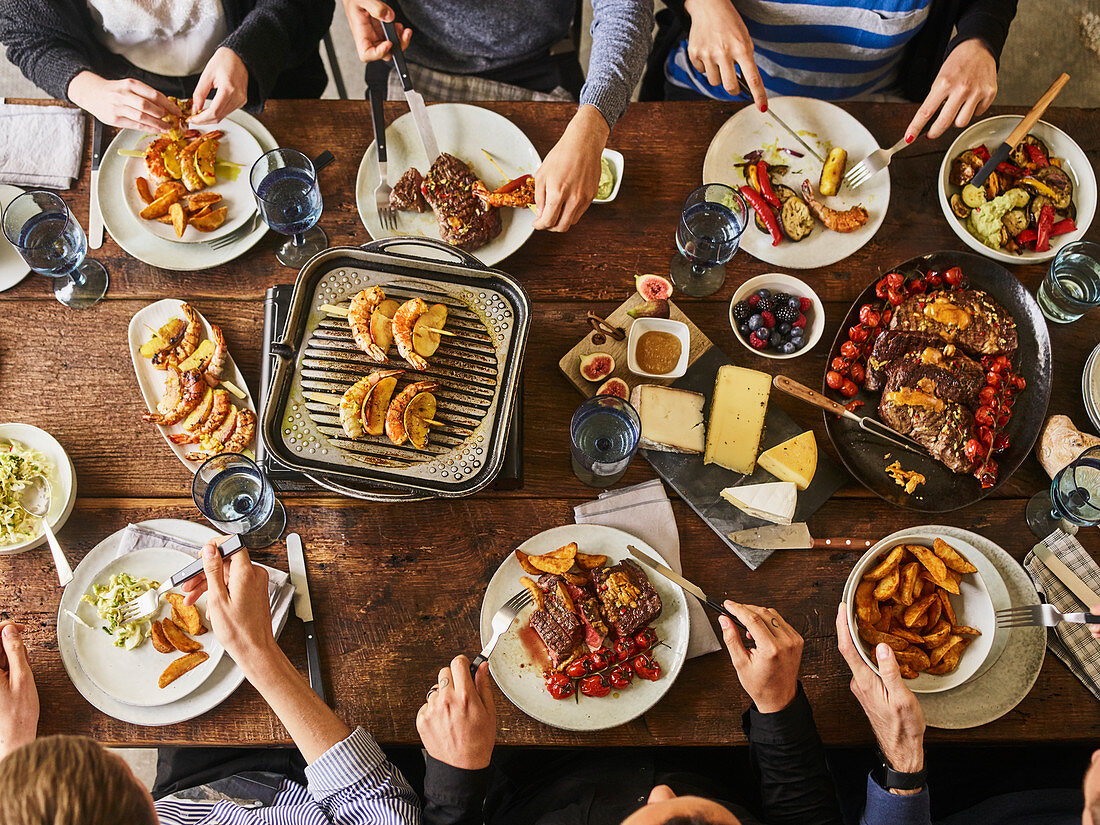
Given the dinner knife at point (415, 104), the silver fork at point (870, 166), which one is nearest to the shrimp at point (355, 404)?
the dinner knife at point (415, 104)

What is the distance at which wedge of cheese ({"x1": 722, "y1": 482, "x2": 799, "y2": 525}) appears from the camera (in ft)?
7.07

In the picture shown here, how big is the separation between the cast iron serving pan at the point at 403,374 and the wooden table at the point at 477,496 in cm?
25

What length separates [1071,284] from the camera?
2342 mm

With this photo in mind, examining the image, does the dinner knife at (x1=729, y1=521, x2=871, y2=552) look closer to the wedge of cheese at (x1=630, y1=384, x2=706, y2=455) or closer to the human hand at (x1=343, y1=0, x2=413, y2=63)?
the wedge of cheese at (x1=630, y1=384, x2=706, y2=455)

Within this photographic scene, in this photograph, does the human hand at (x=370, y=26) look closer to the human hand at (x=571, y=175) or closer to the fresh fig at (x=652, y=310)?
the human hand at (x=571, y=175)

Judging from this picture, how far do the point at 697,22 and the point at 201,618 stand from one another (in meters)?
2.58

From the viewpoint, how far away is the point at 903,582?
6.76 feet

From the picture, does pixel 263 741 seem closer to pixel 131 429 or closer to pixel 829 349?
pixel 131 429

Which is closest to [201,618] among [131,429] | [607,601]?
[131,429]

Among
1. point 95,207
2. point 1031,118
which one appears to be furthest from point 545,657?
point 1031,118

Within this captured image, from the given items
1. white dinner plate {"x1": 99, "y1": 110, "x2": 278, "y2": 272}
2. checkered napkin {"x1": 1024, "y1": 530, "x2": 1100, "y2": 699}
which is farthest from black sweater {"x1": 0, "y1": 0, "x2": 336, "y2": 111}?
checkered napkin {"x1": 1024, "y1": 530, "x2": 1100, "y2": 699}

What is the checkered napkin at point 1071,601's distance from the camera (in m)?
2.04

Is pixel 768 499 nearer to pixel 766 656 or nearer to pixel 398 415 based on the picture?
pixel 766 656

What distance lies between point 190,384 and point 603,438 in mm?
1272
